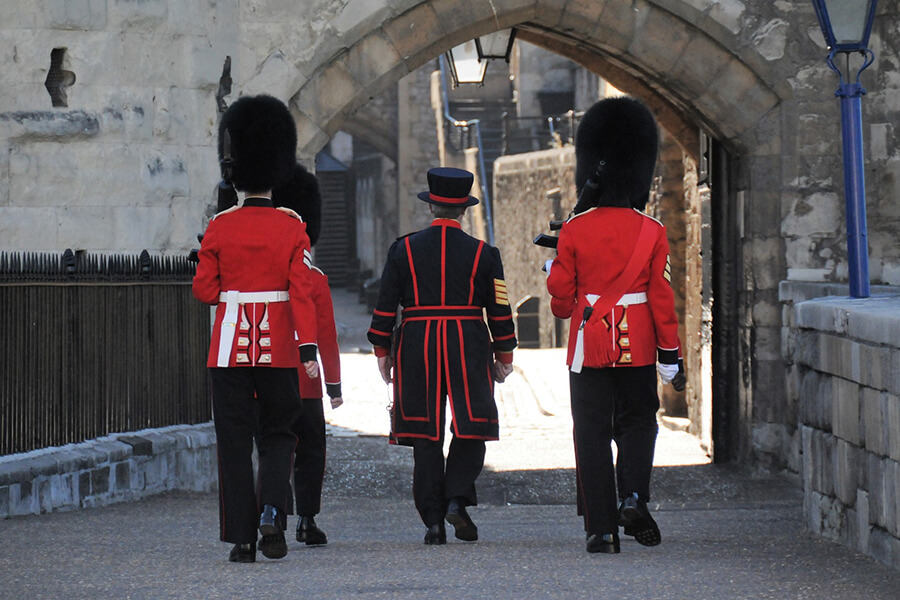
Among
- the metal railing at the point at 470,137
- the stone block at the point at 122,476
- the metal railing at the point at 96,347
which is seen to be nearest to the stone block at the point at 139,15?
the metal railing at the point at 96,347

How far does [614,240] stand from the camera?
5.16 metres

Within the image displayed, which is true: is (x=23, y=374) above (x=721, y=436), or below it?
above

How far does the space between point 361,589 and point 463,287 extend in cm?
167

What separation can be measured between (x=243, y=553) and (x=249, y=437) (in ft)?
1.23

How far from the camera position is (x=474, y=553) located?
16.0 feet

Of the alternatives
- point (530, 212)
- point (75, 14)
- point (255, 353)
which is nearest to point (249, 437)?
point (255, 353)

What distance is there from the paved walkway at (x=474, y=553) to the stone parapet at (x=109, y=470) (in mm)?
94

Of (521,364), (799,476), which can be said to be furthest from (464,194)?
(521,364)

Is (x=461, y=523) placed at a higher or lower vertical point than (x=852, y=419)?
lower

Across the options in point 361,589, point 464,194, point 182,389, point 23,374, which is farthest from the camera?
point 182,389

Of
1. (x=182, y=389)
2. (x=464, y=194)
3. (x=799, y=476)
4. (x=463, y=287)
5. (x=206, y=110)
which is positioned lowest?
(x=799, y=476)

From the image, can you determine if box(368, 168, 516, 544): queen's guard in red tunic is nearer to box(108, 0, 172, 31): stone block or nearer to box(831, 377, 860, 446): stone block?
box(831, 377, 860, 446): stone block

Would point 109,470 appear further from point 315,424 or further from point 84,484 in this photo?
point 315,424

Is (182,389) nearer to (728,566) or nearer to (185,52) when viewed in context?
(185,52)
